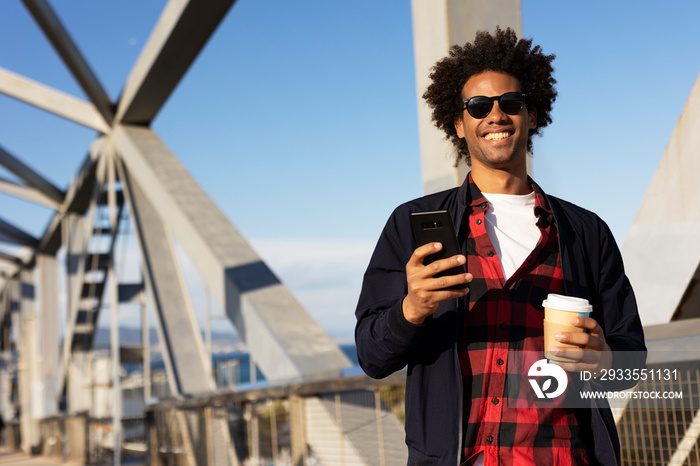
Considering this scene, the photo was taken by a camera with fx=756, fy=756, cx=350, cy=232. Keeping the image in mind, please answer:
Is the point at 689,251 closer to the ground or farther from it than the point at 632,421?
farther from it

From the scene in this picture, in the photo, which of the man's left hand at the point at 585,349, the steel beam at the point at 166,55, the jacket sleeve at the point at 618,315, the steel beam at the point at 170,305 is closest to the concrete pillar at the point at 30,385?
the steel beam at the point at 170,305

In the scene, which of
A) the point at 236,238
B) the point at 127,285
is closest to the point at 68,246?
the point at 127,285

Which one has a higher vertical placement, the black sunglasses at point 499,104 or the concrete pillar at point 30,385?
the black sunglasses at point 499,104

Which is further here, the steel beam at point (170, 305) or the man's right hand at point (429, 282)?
the steel beam at point (170, 305)

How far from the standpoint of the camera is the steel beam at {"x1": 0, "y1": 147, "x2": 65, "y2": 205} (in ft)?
51.7

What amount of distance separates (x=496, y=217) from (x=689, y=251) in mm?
1425

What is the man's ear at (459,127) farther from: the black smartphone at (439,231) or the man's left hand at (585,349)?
the man's left hand at (585,349)

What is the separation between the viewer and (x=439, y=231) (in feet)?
5.27

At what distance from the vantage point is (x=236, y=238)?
801cm

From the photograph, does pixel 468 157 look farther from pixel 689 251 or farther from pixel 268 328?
pixel 268 328

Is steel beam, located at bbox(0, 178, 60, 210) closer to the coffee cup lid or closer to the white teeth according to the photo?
the white teeth

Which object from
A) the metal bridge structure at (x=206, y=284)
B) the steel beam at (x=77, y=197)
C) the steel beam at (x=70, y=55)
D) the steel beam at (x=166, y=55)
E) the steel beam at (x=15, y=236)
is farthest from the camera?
the steel beam at (x=15, y=236)

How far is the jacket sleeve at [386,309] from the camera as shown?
172 centimetres

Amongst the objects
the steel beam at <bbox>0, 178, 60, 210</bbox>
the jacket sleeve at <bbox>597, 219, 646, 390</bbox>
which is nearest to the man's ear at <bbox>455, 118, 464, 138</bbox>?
the jacket sleeve at <bbox>597, 219, 646, 390</bbox>
